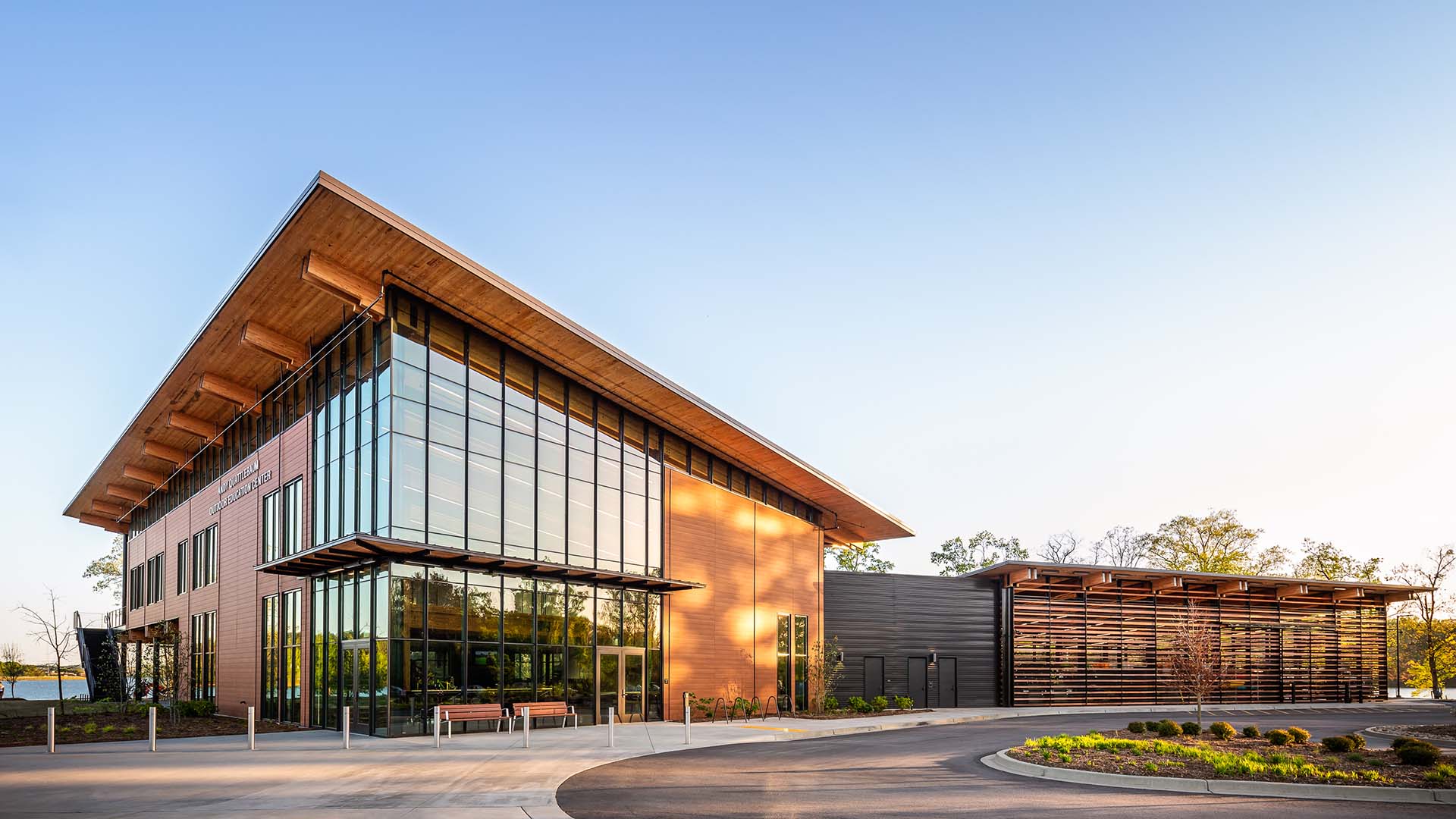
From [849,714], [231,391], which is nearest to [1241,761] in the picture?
[849,714]

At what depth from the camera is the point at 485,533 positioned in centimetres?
2459

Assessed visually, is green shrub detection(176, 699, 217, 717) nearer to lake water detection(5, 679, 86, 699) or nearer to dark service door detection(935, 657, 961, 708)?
lake water detection(5, 679, 86, 699)

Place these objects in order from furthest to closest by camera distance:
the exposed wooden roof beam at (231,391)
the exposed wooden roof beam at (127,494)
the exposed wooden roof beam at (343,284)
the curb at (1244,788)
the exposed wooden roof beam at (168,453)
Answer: the exposed wooden roof beam at (127,494)
the exposed wooden roof beam at (168,453)
the exposed wooden roof beam at (231,391)
the exposed wooden roof beam at (343,284)
the curb at (1244,788)

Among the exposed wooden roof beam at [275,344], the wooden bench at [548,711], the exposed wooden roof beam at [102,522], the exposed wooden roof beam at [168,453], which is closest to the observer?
the wooden bench at [548,711]

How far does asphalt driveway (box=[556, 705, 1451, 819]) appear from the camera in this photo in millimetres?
12406

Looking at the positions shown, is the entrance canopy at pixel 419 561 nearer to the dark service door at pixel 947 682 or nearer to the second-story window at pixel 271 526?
the second-story window at pixel 271 526

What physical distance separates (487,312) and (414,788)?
41.4ft

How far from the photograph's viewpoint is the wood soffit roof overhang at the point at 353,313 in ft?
68.4

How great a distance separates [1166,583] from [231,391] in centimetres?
3367

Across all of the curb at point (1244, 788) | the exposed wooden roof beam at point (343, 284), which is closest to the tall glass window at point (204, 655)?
the exposed wooden roof beam at point (343, 284)

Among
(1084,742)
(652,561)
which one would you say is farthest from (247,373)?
(1084,742)

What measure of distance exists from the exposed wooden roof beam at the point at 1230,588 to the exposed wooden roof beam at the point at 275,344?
114ft

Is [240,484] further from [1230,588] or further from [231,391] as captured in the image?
[1230,588]

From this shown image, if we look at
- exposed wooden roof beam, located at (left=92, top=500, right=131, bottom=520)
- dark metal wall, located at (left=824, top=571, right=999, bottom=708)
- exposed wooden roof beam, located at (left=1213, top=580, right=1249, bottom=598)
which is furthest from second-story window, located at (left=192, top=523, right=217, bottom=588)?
exposed wooden roof beam, located at (left=1213, top=580, right=1249, bottom=598)
